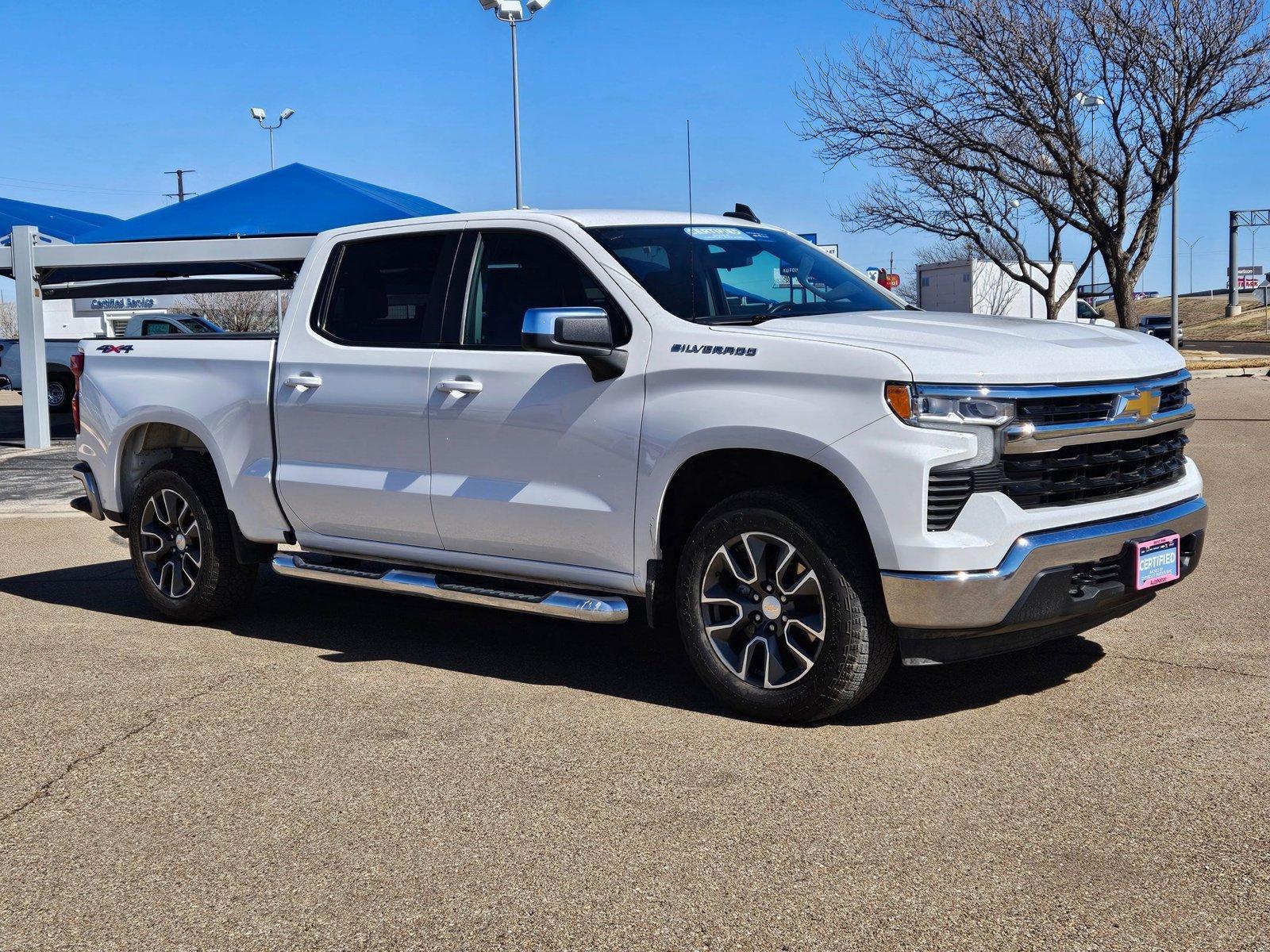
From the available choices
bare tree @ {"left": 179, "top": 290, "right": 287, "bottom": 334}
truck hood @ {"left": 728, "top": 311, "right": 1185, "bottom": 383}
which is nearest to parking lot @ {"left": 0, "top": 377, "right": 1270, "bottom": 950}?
truck hood @ {"left": 728, "top": 311, "right": 1185, "bottom": 383}

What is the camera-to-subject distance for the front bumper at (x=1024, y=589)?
4.63 meters

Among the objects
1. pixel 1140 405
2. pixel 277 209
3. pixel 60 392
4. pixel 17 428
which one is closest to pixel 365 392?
pixel 1140 405

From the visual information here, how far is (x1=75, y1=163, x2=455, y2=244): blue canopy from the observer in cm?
1534

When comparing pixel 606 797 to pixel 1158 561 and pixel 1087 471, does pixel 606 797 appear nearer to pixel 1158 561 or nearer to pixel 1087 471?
pixel 1087 471

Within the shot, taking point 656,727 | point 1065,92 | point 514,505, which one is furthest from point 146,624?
point 1065,92

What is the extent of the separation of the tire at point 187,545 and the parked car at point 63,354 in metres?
21.1

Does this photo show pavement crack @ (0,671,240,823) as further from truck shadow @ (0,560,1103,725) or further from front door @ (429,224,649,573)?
front door @ (429,224,649,573)

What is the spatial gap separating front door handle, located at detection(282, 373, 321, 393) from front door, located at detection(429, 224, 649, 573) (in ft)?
2.35

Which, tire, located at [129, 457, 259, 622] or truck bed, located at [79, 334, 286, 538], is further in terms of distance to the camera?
tire, located at [129, 457, 259, 622]

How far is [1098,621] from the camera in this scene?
5227 millimetres

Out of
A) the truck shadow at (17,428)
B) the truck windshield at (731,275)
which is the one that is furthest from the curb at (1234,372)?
the truck windshield at (731,275)

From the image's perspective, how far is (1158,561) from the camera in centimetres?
506

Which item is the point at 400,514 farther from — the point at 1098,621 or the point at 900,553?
the point at 1098,621

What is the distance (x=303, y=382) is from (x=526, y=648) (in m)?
1.60
